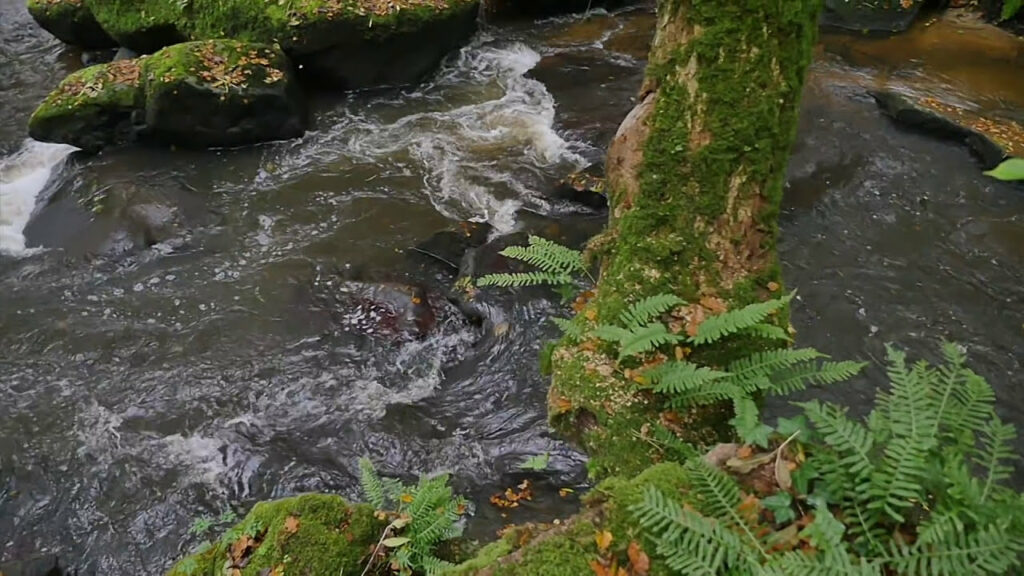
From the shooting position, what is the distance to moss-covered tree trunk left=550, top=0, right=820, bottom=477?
3438 millimetres

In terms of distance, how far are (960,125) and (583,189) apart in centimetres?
492

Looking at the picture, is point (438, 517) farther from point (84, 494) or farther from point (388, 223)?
point (388, 223)

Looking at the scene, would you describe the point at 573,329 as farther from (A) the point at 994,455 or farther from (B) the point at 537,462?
(B) the point at 537,462

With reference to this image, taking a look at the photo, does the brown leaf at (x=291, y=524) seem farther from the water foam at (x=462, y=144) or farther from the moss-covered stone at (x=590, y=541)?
the water foam at (x=462, y=144)

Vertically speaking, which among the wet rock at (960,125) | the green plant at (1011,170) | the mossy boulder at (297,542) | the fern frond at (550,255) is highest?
the green plant at (1011,170)

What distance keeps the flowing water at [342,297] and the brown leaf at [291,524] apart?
75.2 inches

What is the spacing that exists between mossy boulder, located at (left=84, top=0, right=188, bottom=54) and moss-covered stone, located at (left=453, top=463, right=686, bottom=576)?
11015 millimetres

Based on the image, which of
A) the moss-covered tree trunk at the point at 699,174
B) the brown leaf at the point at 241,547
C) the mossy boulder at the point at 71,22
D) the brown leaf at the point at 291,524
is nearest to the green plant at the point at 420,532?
the brown leaf at the point at 291,524

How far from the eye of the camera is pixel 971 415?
2.48 meters

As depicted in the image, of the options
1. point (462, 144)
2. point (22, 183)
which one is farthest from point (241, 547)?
point (22, 183)

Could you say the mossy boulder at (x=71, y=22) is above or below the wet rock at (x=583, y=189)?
above

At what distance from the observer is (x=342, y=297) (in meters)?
7.16

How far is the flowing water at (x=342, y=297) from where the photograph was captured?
5.58 m

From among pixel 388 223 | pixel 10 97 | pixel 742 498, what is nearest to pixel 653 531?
pixel 742 498
